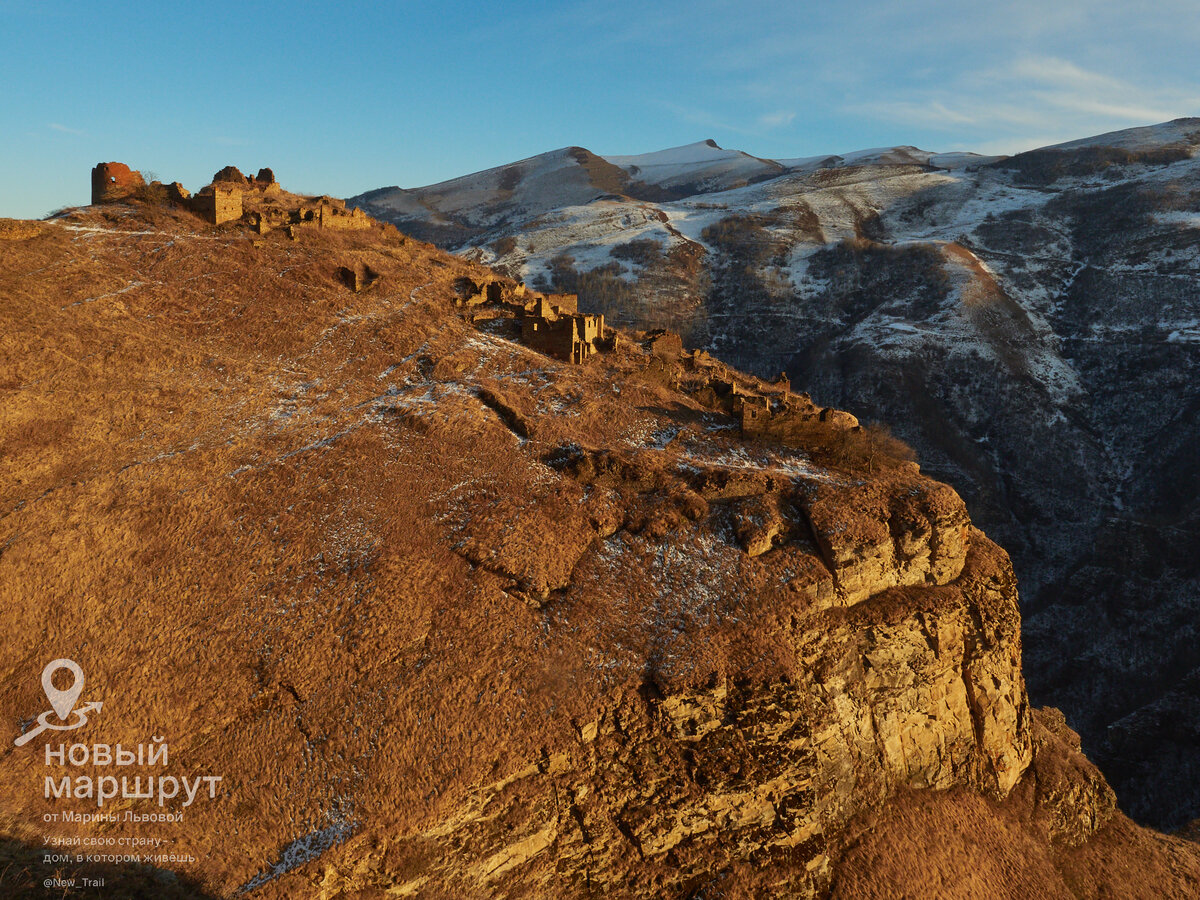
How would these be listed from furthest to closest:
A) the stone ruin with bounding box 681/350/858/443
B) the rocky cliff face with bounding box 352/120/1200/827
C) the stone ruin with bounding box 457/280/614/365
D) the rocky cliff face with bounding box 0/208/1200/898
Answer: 1. the rocky cliff face with bounding box 352/120/1200/827
2. the stone ruin with bounding box 457/280/614/365
3. the stone ruin with bounding box 681/350/858/443
4. the rocky cliff face with bounding box 0/208/1200/898

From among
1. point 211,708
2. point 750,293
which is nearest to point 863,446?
point 211,708

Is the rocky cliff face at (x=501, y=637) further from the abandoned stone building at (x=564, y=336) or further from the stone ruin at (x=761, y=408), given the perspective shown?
the abandoned stone building at (x=564, y=336)

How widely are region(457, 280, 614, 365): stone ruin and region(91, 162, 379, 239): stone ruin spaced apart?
1028cm

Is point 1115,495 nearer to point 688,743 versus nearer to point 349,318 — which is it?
point 688,743

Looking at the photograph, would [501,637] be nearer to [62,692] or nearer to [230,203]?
[62,692]

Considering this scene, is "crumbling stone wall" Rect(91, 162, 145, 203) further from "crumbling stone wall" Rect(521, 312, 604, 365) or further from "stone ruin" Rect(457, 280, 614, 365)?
"crumbling stone wall" Rect(521, 312, 604, 365)

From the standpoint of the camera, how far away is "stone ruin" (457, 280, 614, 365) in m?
34.1

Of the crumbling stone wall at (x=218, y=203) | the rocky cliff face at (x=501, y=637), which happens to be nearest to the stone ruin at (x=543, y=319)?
the rocky cliff face at (x=501, y=637)

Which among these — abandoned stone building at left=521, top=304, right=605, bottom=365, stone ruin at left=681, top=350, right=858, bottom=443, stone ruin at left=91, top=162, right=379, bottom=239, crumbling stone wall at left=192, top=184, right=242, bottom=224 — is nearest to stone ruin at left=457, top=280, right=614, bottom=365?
abandoned stone building at left=521, top=304, right=605, bottom=365

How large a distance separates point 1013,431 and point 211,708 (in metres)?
66.9

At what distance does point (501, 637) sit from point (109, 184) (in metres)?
39.3

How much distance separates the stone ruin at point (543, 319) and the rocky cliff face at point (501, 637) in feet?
17.4

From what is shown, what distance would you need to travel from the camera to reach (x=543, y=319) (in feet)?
113

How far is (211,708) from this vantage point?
56.8 feet
